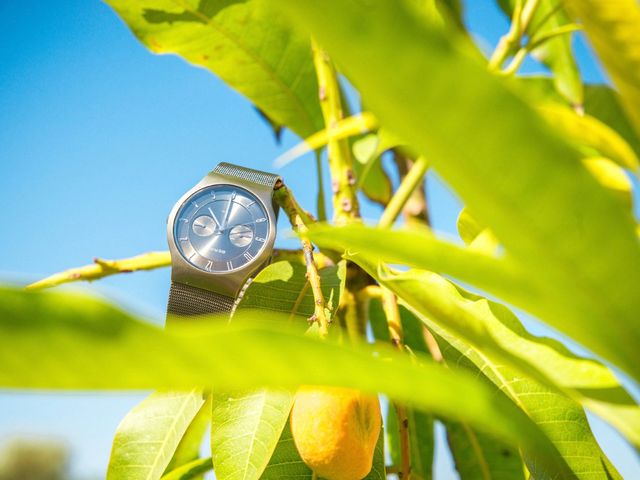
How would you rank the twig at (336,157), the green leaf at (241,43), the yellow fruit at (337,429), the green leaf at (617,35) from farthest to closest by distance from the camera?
the green leaf at (241,43)
the twig at (336,157)
the yellow fruit at (337,429)
the green leaf at (617,35)

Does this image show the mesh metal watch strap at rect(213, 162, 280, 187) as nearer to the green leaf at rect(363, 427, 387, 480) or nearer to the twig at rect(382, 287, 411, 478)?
the twig at rect(382, 287, 411, 478)

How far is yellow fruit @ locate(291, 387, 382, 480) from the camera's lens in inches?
22.7

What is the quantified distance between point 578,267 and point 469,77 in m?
0.11

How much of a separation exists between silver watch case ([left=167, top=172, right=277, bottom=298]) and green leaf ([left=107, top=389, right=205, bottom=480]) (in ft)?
0.46

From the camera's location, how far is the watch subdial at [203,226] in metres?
0.95

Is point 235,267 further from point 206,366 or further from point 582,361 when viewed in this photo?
point 206,366

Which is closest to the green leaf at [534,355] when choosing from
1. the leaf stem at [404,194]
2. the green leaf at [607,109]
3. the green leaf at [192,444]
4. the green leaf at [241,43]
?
the leaf stem at [404,194]

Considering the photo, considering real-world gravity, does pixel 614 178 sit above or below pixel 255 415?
above

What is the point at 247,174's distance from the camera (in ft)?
3.11

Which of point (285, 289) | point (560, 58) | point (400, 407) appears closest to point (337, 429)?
point (400, 407)

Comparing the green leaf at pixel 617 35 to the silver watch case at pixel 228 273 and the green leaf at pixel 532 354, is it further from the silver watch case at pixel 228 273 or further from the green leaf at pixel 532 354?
the silver watch case at pixel 228 273

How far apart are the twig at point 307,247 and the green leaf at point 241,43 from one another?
0.38 meters

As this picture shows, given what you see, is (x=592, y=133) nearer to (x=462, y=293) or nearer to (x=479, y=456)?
(x=462, y=293)

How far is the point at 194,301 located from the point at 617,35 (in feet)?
2.10
